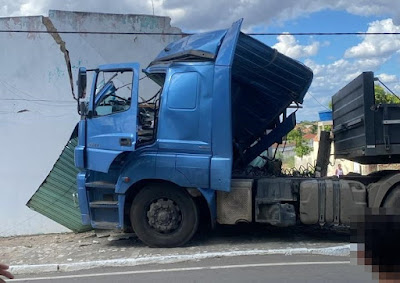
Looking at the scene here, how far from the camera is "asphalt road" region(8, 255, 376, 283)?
6.47 metres

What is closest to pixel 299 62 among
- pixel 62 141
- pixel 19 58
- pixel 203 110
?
pixel 203 110

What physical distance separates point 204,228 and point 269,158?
81.3 inches

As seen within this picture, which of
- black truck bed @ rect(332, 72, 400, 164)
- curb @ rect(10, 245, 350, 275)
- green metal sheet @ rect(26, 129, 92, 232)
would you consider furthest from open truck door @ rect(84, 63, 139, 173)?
black truck bed @ rect(332, 72, 400, 164)

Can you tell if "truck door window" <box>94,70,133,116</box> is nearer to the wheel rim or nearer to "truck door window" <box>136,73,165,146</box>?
"truck door window" <box>136,73,165,146</box>

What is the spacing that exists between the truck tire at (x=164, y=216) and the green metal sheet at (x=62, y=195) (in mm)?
3060

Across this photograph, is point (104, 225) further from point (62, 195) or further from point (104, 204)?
point (62, 195)

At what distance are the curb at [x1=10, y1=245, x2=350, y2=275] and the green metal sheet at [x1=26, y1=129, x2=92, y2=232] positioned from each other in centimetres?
305

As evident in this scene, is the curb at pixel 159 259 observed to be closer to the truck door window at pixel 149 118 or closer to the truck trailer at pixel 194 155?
the truck trailer at pixel 194 155

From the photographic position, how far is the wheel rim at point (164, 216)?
827cm

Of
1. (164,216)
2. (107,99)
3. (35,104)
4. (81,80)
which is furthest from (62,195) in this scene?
(81,80)

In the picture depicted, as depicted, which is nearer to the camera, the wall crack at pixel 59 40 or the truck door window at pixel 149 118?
the truck door window at pixel 149 118

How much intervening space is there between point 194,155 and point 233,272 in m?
2.16

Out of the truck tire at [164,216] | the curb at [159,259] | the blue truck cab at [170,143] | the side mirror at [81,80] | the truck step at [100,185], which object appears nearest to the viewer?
the curb at [159,259]

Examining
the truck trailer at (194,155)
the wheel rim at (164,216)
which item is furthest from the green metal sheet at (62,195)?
the wheel rim at (164,216)
